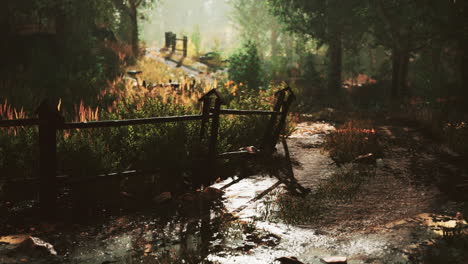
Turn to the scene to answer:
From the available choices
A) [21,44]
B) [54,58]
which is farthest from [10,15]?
[54,58]

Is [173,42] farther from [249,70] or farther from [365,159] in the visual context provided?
[365,159]

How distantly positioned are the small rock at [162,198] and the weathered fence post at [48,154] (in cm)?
133

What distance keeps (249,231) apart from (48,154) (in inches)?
93.8

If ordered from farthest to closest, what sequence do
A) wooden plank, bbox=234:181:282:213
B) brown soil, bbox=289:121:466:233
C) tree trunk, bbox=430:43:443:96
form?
tree trunk, bbox=430:43:443:96 → wooden plank, bbox=234:181:282:213 → brown soil, bbox=289:121:466:233

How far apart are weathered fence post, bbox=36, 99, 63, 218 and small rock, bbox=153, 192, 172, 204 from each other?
4.35ft

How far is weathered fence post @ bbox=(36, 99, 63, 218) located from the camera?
450 centimetres

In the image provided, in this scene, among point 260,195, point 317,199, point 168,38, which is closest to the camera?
point 317,199

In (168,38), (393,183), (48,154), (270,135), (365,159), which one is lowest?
(393,183)

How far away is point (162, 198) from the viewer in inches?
222

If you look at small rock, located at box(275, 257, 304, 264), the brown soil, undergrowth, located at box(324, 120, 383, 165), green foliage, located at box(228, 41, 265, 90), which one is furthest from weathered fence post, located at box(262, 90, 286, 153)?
green foliage, located at box(228, 41, 265, 90)

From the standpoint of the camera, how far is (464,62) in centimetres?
1409

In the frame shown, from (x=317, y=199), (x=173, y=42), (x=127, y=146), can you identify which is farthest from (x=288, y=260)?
(x=173, y=42)

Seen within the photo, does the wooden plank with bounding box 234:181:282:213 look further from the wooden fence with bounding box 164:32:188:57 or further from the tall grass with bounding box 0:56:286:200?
the wooden fence with bounding box 164:32:188:57

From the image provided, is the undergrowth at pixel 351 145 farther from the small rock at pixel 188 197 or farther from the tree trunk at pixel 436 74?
the tree trunk at pixel 436 74
